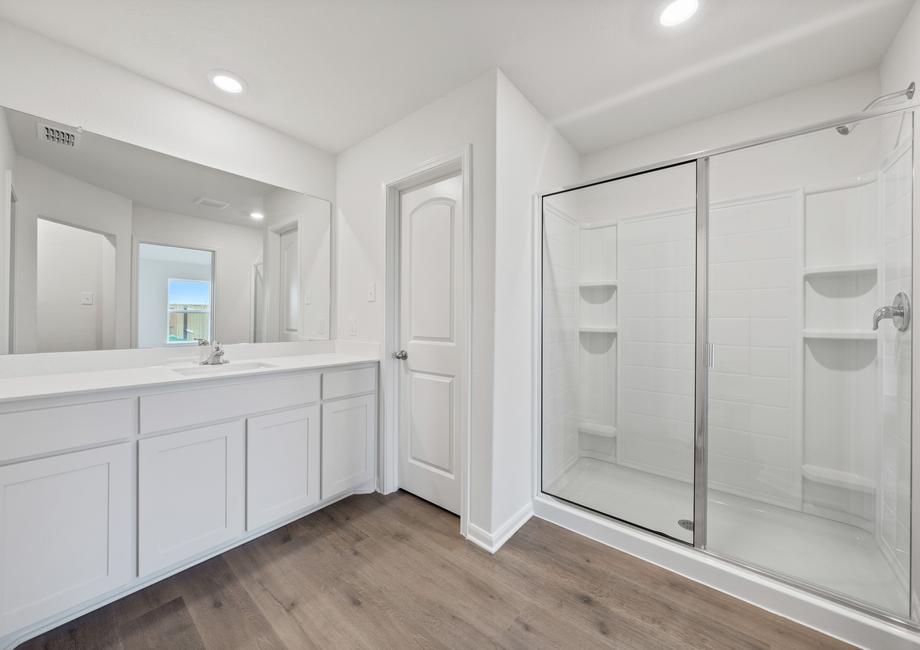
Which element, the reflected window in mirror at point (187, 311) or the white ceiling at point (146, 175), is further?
the reflected window in mirror at point (187, 311)

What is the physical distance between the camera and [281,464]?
194cm

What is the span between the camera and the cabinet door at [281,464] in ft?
6.00

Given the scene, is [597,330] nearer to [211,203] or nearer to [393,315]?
[393,315]

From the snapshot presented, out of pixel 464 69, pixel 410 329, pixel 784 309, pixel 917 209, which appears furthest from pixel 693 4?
pixel 410 329

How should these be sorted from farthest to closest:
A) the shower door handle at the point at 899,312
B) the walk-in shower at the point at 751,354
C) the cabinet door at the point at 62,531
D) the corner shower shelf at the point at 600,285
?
the corner shower shelf at the point at 600,285 → the walk-in shower at the point at 751,354 → the shower door handle at the point at 899,312 → the cabinet door at the point at 62,531

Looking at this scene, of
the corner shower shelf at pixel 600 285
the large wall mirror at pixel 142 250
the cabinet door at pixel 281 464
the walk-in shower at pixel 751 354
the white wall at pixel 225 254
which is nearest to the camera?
the walk-in shower at pixel 751 354

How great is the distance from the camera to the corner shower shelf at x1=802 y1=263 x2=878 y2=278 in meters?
1.61

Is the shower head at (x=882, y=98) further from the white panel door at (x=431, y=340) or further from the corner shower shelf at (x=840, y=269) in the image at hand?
the white panel door at (x=431, y=340)

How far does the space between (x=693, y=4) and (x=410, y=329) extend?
6.78 ft

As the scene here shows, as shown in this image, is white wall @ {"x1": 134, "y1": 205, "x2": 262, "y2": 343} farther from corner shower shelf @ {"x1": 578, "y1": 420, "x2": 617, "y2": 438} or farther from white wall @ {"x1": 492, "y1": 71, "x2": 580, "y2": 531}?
corner shower shelf @ {"x1": 578, "y1": 420, "x2": 617, "y2": 438}

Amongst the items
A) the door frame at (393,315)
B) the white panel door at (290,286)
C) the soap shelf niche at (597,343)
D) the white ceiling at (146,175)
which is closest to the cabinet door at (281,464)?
the door frame at (393,315)

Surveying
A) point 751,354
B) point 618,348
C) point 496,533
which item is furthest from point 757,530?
point 496,533

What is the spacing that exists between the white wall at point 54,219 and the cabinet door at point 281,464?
0.88 m

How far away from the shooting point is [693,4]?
4.79 ft
